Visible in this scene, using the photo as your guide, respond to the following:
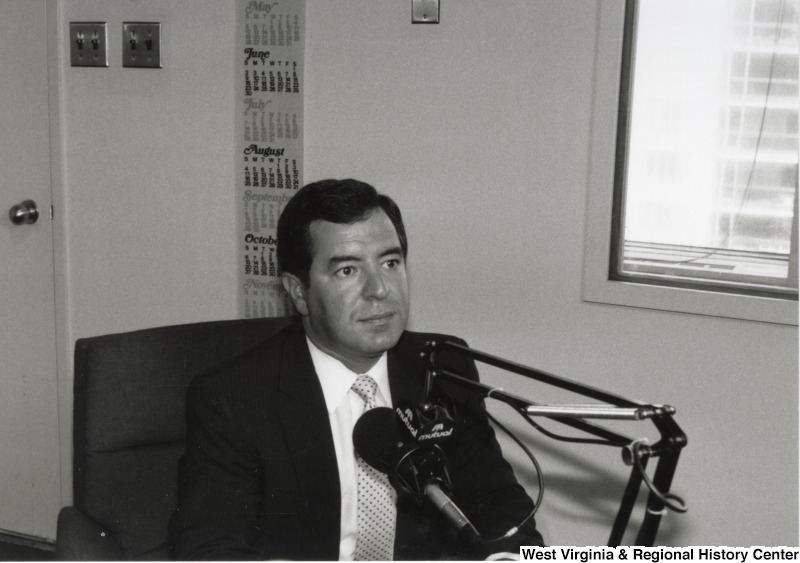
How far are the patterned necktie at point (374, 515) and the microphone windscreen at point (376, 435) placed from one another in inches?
14.5

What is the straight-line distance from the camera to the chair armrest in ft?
4.70

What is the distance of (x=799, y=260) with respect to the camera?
7.06ft

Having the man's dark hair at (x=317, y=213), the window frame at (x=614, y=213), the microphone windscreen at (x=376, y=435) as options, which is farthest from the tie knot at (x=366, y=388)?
the window frame at (x=614, y=213)

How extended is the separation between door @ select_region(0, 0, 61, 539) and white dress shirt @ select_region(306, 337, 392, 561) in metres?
1.41

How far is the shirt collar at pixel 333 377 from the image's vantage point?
1688 mm

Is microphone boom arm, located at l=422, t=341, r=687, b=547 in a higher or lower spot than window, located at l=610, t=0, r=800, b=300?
lower

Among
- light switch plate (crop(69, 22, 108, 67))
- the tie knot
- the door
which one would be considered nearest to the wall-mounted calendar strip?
light switch plate (crop(69, 22, 108, 67))

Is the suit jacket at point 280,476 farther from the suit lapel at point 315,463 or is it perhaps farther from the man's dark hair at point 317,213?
the man's dark hair at point 317,213

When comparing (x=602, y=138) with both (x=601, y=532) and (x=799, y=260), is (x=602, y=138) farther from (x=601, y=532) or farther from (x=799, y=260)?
(x=601, y=532)

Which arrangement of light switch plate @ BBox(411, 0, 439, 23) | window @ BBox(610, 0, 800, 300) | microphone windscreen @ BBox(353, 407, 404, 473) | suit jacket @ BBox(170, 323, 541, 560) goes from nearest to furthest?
microphone windscreen @ BBox(353, 407, 404, 473) → suit jacket @ BBox(170, 323, 541, 560) → window @ BBox(610, 0, 800, 300) → light switch plate @ BBox(411, 0, 439, 23)

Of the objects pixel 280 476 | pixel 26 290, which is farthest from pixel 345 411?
pixel 26 290

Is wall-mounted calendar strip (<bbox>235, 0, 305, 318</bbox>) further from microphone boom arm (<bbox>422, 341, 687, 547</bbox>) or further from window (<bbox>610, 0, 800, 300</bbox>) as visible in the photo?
microphone boom arm (<bbox>422, 341, 687, 547</bbox>)

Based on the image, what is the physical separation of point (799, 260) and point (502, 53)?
3.03ft

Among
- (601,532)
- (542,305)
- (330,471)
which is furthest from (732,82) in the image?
(330,471)
